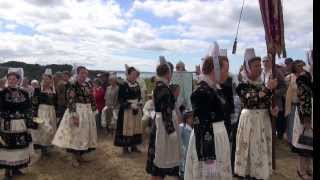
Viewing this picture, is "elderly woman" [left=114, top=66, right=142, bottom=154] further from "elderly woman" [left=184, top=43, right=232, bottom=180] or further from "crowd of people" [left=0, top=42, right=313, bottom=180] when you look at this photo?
"elderly woman" [left=184, top=43, right=232, bottom=180]

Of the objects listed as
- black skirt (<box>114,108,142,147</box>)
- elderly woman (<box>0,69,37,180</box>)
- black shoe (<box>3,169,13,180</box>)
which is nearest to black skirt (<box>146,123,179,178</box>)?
Answer: elderly woman (<box>0,69,37,180</box>)

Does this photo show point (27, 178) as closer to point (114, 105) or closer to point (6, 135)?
point (6, 135)

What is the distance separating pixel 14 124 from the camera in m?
6.95

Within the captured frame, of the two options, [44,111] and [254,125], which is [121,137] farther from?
[254,125]

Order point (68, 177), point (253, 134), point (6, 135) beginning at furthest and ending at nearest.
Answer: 1. point (68, 177)
2. point (6, 135)
3. point (253, 134)

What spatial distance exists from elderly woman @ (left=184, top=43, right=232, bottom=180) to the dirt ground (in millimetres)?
2891

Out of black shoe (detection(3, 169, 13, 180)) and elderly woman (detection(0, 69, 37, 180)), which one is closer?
elderly woman (detection(0, 69, 37, 180))

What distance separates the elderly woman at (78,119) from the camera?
26.1 ft

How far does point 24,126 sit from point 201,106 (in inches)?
145

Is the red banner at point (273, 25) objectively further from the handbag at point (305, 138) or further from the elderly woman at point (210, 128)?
the elderly woman at point (210, 128)

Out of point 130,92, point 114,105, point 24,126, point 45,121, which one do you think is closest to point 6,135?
point 24,126

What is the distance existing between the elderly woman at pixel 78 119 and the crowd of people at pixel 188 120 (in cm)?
2

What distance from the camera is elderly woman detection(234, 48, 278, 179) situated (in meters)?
5.71

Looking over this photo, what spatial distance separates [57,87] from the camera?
1012 centimetres
